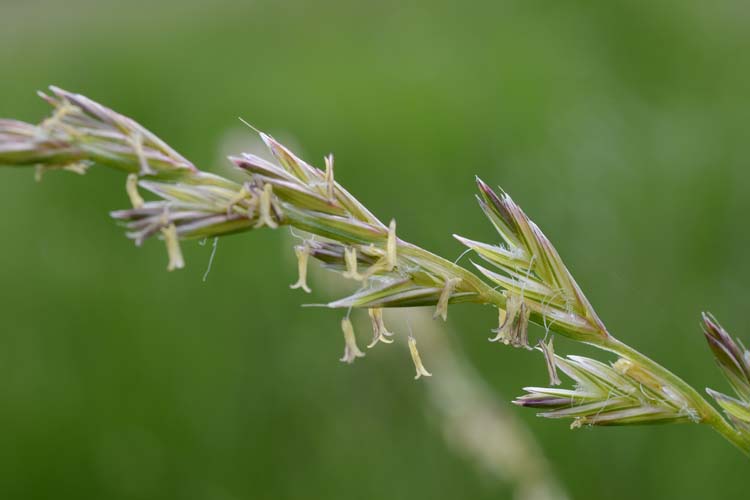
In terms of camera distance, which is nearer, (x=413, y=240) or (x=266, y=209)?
(x=266, y=209)

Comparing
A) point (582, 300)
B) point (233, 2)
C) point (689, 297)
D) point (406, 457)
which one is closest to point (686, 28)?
point (689, 297)

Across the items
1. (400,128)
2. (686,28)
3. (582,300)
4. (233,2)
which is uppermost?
(233,2)

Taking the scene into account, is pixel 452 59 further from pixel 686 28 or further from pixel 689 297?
pixel 689 297

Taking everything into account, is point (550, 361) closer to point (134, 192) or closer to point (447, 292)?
point (447, 292)

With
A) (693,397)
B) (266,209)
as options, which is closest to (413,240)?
(693,397)

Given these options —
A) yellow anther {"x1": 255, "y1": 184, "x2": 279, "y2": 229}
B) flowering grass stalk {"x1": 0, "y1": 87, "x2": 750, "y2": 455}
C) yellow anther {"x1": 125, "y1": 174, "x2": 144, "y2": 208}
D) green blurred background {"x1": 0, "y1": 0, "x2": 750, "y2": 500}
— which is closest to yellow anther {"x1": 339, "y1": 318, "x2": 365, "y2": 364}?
flowering grass stalk {"x1": 0, "y1": 87, "x2": 750, "y2": 455}

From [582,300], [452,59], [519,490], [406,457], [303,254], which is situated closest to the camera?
[303,254]

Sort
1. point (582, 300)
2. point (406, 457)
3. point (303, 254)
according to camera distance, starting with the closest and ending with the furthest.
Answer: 1. point (303, 254)
2. point (582, 300)
3. point (406, 457)
